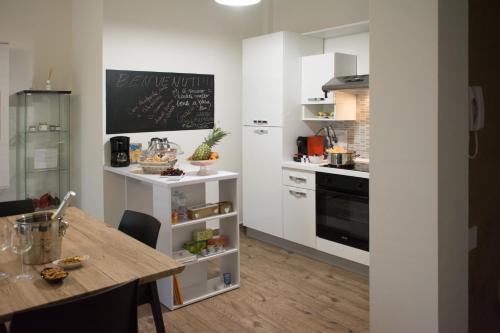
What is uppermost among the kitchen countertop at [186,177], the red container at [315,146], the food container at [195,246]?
the red container at [315,146]

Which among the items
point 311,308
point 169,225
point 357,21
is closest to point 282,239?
point 311,308

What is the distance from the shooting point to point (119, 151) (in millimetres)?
4242

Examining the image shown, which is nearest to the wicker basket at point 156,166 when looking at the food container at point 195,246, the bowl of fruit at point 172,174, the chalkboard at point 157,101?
the bowl of fruit at point 172,174

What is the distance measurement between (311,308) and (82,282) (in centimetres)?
206

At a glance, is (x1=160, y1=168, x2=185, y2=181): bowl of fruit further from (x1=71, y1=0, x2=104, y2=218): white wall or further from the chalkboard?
the chalkboard

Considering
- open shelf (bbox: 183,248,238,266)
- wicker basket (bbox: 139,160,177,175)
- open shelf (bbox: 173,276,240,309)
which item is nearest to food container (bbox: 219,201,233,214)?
open shelf (bbox: 183,248,238,266)

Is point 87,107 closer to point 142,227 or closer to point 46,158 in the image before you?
point 46,158

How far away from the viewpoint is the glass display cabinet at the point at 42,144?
14.8 ft

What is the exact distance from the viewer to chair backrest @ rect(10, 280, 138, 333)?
1.46 metres

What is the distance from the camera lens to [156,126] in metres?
4.74

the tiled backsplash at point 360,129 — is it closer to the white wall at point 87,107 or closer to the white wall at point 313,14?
the white wall at point 313,14

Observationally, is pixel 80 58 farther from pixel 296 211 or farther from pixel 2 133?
pixel 296 211

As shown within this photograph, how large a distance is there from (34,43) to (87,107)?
2.69 ft

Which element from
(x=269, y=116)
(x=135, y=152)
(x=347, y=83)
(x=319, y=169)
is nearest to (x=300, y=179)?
(x=319, y=169)
